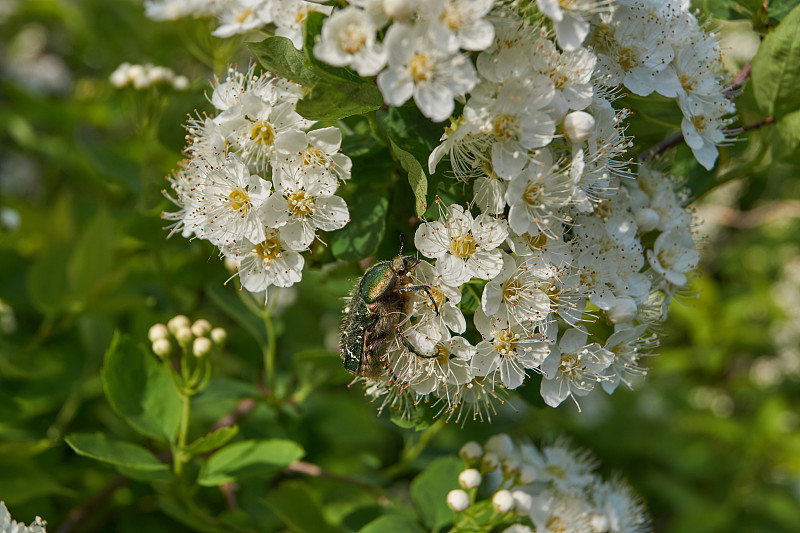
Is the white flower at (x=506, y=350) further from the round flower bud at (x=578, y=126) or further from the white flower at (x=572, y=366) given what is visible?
the round flower bud at (x=578, y=126)

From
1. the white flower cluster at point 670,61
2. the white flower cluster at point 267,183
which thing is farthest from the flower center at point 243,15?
the white flower cluster at point 670,61

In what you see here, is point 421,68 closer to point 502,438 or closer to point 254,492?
point 502,438

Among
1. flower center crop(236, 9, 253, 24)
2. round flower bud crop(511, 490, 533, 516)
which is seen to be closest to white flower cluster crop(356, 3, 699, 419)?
round flower bud crop(511, 490, 533, 516)

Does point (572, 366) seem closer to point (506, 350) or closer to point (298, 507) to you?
point (506, 350)

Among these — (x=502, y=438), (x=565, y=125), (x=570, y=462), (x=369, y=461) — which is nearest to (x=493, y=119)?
(x=565, y=125)

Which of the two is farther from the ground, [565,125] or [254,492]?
[565,125]

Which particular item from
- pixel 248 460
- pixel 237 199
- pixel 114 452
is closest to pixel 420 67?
pixel 237 199
